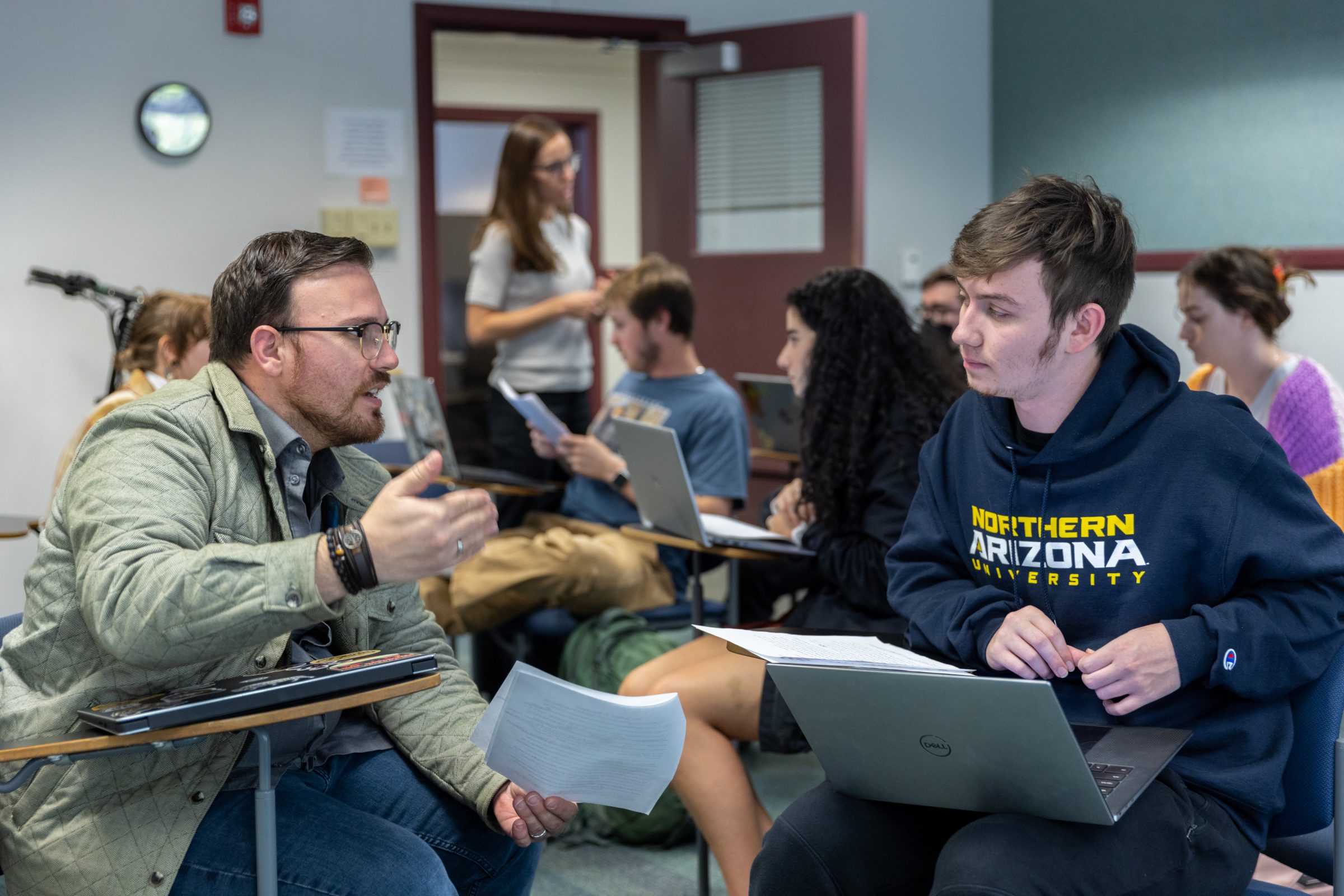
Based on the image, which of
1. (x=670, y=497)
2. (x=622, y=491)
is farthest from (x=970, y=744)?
(x=622, y=491)

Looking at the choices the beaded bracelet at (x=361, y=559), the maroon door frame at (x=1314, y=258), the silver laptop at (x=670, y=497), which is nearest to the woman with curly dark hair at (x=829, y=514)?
the silver laptop at (x=670, y=497)

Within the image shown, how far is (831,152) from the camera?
4.61 m

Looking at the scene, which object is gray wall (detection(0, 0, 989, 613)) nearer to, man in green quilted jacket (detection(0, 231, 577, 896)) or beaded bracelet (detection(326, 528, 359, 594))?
man in green quilted jacket (detection(0, 231, 577, 896))

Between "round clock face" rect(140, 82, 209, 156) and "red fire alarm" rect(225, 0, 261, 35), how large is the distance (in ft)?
0.86

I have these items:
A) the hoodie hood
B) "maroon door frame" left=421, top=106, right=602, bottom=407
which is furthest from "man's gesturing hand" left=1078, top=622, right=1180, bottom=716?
"maroon door frame" left=421, top=106, right=602, bottom=407

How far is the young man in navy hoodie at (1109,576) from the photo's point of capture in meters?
1.42

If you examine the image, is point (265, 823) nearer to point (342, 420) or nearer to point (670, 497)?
point (342, 420)

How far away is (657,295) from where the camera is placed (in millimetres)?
3289

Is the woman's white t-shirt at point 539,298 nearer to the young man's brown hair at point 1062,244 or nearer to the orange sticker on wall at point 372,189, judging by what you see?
the orange sticker on wall at point 372,189

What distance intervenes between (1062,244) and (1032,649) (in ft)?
1.59

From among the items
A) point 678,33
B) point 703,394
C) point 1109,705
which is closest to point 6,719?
point 1109,705

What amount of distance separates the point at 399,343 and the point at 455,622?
169 centimetres

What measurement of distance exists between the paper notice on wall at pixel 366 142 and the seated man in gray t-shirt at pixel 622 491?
158 cm

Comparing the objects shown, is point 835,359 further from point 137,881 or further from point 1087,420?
point 137,881
